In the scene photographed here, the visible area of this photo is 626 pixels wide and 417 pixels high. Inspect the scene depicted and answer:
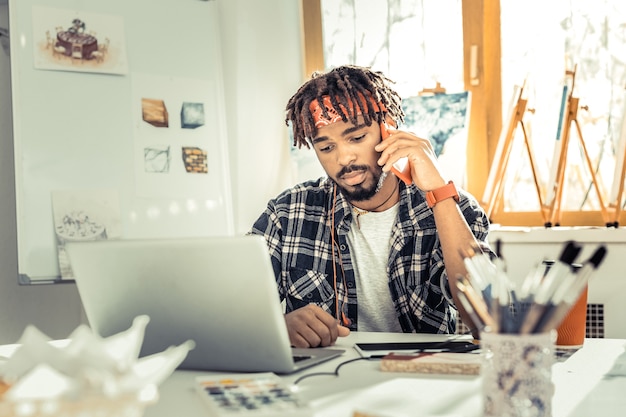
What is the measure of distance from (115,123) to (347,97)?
0.97m

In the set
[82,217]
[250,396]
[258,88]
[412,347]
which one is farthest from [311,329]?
[258,88]

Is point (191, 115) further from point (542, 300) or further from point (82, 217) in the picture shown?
point (542, 300)

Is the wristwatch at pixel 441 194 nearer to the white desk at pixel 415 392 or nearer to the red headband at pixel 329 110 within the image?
the red headband at pixel 329 110

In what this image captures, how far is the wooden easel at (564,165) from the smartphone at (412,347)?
1.33 metres

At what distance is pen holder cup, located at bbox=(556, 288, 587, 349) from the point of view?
1.28 m

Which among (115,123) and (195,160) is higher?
(115,123)

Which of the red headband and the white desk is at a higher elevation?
the red headband

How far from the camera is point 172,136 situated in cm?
260

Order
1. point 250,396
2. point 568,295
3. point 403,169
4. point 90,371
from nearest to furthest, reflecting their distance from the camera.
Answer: point 90,371 < point 568,295 < point 250,396 < point 403,169

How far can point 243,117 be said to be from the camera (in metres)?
2.98

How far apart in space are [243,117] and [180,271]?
2009mm

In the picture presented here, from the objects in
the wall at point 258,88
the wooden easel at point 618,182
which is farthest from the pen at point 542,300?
the wall at point 258,88

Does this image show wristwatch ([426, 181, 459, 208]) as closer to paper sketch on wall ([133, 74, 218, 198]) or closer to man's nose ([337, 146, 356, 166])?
man's nose ([337, 146, 356, 166])

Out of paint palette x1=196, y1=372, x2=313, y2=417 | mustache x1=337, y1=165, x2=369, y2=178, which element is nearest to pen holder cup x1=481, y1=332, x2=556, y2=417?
paint palette x1=196, y1=372, x2=313, y2=417
